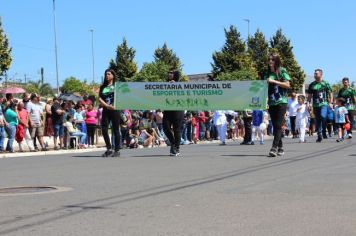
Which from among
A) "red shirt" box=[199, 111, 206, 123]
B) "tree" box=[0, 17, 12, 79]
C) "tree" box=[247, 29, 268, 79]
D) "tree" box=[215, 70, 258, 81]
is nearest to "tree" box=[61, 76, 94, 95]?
"tree" box=[247, 29, 268, 79]

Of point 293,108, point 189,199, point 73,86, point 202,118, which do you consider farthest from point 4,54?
point 73,86

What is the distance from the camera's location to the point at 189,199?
699cm

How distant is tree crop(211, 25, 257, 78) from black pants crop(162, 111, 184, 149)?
2412 inches

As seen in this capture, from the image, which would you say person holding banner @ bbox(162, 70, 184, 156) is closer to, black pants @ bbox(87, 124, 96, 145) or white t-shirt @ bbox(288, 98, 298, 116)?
black pants @ bbox(87, 124, 96, 145)

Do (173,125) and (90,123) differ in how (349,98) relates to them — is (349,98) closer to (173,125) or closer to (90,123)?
(173,125)

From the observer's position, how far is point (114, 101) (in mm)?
14086

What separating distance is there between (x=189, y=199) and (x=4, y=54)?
139 ft

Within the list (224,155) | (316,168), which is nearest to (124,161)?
(224,155)

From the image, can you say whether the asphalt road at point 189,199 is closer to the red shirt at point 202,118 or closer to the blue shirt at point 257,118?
the blue shirt at point 257,118

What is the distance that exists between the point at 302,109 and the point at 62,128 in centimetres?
777

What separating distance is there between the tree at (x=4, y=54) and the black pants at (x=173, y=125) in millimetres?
35212

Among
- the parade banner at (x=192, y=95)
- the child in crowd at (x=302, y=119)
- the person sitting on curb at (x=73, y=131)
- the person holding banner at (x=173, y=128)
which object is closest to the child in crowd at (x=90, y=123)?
the person sitting on curb at (x=73, y=131)

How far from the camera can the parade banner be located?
14.7 meters

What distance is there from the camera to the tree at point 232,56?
75.0m
